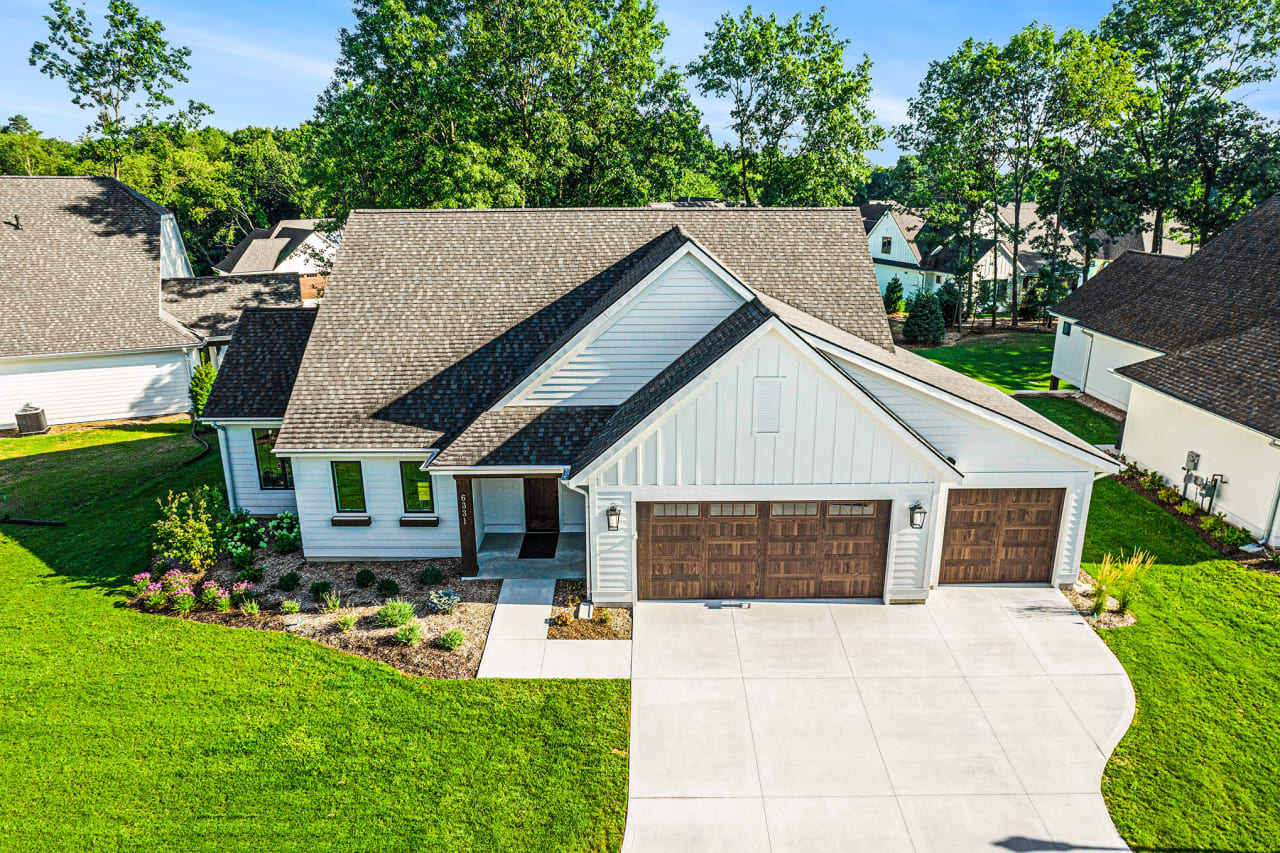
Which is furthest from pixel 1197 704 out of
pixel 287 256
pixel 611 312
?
pixel 287 256

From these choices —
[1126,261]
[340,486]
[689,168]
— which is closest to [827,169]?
[689,168]

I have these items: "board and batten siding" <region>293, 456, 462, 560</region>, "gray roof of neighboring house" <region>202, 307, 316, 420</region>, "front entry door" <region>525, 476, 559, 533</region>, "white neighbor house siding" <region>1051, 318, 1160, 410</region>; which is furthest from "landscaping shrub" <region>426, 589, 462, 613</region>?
"white neighbor house siding" <region>1051, 318, 1160, 410</region>

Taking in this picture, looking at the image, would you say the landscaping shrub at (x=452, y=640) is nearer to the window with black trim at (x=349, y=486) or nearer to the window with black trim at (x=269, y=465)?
the window with black trim at (x=349, y=486)

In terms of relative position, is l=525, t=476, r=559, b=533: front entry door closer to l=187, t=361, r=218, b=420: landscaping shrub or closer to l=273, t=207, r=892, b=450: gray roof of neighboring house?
l=273, t=207, r=892, b=450: gray roof of neighboring house

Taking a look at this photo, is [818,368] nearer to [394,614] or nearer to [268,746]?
[394,614]

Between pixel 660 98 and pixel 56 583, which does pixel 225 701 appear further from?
pixel 660 98

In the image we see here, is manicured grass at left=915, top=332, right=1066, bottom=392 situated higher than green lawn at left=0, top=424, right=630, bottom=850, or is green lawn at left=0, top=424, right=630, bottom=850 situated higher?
manicured grass at left=915, top=332, right=1066, bottom=392
